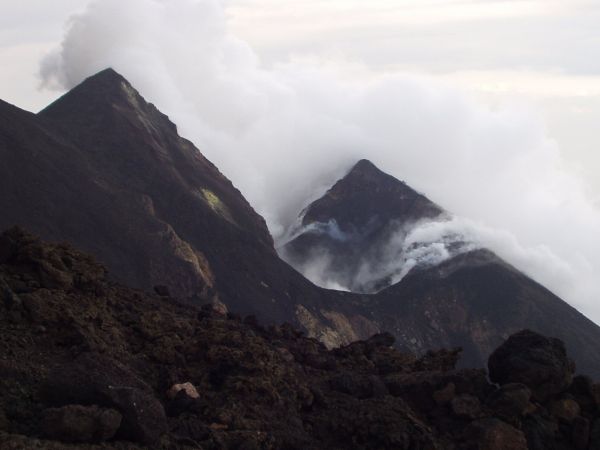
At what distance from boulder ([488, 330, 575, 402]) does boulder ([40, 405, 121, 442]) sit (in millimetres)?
12996

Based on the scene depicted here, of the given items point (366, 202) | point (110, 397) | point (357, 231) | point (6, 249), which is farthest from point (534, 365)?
point (366, 202)

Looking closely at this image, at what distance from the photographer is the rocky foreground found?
17828 mm

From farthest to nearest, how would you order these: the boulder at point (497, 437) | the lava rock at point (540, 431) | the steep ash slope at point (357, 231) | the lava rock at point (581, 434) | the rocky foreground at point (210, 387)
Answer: the steep ash slope at point (357, 231) < the lava rock at point (581, 434) < the lava rock at point (540, 431) < the boulder at point (497, 437) < the rocky foreground at point (210, 387)

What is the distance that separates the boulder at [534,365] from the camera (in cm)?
2505

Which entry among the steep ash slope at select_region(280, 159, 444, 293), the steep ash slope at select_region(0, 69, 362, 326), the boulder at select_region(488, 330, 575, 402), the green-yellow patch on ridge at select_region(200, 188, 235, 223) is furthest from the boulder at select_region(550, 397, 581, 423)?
the steep ash slope at select_region(280, 159, 444, 293)

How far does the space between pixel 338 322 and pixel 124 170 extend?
79.9 feet

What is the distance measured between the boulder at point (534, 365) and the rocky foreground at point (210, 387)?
4cm

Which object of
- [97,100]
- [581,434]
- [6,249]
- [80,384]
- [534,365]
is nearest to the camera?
[80,384]

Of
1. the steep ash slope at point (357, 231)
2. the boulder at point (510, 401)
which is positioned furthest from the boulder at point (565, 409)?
the steep ash slope at point (357, 231)

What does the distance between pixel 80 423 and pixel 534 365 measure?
1419cm

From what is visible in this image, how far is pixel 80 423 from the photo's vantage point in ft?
54.7

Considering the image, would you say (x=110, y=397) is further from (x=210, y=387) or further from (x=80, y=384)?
(x=210, y=387)

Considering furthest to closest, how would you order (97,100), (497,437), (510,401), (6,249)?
1. (97,100)
2. (6,249)
3. (510,401)
4. (497,437)

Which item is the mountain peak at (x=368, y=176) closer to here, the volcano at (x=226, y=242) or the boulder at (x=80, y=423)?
the volcano at (x=226, y=242)
